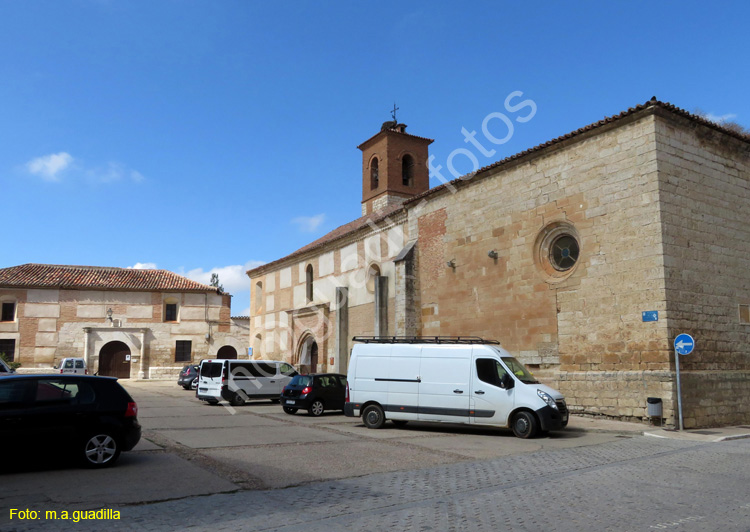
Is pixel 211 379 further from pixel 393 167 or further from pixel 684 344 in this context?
→ pixel 393 167

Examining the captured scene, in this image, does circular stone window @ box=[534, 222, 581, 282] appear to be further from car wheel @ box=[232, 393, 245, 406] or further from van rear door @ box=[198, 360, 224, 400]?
van rear door @ box=[198, 360, 224, 400]

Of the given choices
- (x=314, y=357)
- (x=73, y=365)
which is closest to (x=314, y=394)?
(x=314, y=357)

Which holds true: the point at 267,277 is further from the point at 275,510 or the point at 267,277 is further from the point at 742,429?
the point at 275,510

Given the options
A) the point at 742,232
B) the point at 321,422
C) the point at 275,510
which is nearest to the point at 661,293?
the point at 742,232

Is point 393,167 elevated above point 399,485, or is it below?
above

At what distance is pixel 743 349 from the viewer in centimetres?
1512

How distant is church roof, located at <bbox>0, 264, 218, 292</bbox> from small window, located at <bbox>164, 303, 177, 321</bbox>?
1190mm

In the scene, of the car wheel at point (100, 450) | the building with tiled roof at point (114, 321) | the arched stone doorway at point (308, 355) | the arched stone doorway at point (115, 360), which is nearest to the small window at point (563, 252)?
the car wheel at point (100, 450)

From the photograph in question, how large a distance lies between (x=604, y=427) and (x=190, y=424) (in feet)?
30.8

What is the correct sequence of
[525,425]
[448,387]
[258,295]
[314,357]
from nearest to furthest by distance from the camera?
[525,425] < [448,387] < [314,357] < [258,295]

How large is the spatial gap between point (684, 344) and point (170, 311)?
35.9 m

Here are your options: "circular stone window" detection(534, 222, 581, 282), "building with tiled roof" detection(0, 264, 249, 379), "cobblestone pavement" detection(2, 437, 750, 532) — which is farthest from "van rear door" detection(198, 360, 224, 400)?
"building with tiled roof" detection(0, 264, 249, 379)

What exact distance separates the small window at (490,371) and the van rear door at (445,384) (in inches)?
10.1

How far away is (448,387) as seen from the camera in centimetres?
1288
